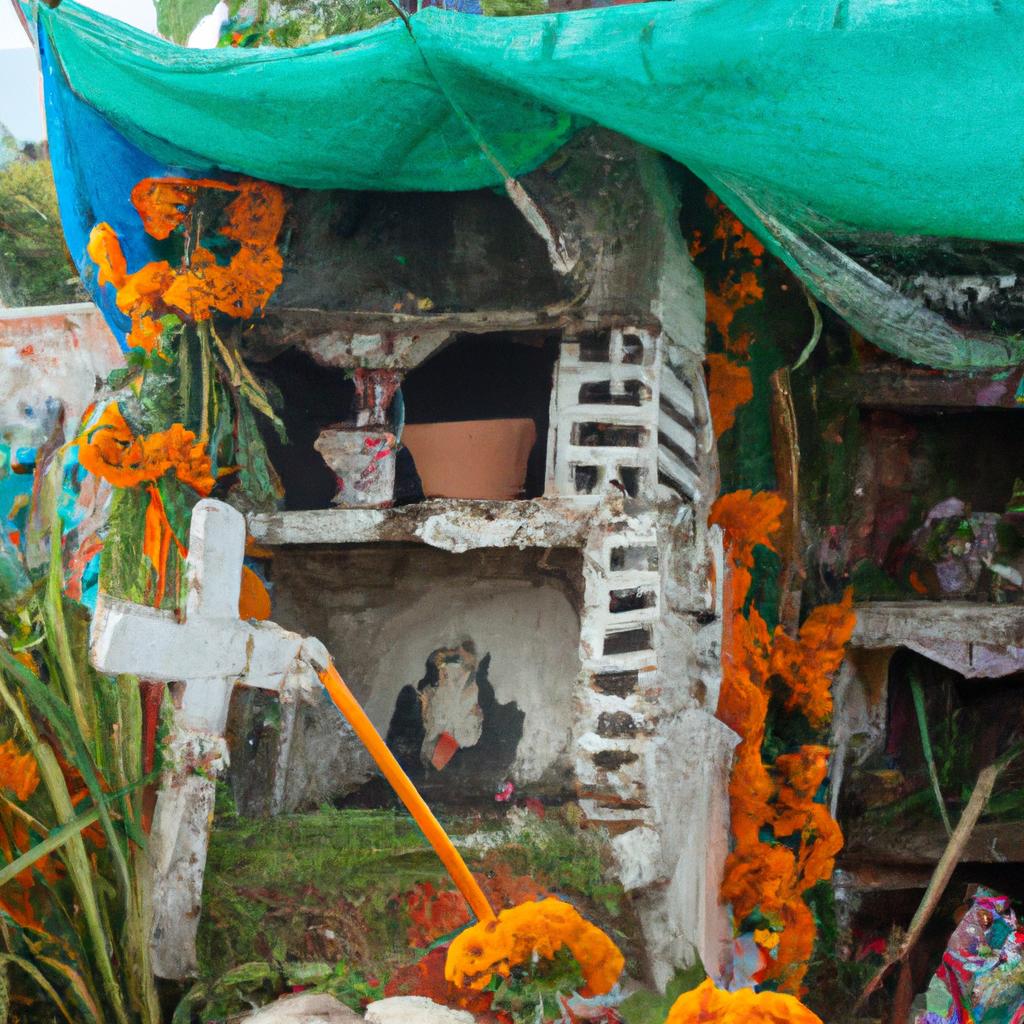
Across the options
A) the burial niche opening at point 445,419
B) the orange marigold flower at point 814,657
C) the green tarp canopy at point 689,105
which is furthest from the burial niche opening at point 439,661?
the green tarp canopy at point 689,105

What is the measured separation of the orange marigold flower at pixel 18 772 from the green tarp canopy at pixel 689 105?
1834mm

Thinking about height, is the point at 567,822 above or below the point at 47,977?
above

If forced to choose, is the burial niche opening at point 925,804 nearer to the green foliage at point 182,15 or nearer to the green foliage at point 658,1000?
the green foliage at point 658,1000

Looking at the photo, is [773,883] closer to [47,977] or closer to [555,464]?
[555,464]

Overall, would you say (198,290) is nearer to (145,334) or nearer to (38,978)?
(145,334)

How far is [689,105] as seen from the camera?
130 inches

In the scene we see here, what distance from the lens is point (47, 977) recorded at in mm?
3406

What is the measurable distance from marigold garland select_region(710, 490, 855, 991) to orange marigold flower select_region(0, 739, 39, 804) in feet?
6.99

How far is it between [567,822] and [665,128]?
194cm

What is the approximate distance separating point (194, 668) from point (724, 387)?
2230 millimetres

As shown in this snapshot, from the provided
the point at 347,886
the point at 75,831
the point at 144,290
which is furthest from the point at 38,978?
the point at 144,290

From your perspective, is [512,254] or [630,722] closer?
[630,722]

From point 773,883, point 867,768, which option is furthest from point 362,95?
point 867,768

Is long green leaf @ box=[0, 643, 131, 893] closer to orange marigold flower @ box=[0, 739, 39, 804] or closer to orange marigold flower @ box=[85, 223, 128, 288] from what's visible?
orange marigold flower @ box=[0, 739, 39, 804]
